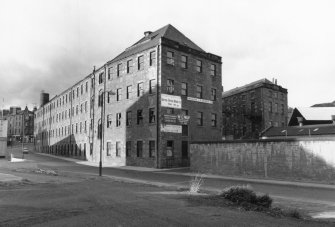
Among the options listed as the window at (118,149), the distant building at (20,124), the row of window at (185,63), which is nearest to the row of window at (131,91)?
the row of window at (185,63)

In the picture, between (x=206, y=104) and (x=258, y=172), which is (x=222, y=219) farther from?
(x=206, y=104)

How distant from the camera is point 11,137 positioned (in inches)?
5689

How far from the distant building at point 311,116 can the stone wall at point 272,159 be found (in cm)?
2789

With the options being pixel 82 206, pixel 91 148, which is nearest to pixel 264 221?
pixel 82 206

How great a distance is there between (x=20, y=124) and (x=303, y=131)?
129m

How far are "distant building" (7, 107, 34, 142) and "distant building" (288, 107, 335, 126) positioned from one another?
107893 mm

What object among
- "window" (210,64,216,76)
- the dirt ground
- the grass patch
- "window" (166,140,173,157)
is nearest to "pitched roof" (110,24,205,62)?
"window" (210,64,216,76)

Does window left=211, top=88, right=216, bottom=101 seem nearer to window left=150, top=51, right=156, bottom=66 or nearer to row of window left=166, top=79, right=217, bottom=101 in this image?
row of window left=166, top=79, right=217, bottom=101

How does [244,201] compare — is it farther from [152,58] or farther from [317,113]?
[317,113]

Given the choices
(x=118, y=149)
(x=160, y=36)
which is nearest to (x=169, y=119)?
(x=118, y=149)

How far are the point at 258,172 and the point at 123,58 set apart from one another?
24008 millimetres

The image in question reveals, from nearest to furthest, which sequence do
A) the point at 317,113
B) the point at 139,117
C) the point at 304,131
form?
the point at 139,117 → the point at 304,131 → the point at 317,113

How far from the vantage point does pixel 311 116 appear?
56531 millimetres

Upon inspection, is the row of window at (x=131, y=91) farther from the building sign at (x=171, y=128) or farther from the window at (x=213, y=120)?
the window at (x=213, y=120)
